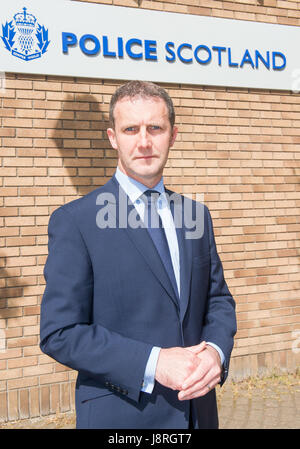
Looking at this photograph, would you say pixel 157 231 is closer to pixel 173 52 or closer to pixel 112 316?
pixel 112 316

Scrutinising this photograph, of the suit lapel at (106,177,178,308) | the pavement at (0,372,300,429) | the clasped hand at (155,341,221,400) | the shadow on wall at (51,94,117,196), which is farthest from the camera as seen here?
the shadow on wall at (51,94,117,196)

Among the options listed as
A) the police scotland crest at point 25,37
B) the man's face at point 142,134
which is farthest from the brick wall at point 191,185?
the man's face at point 142,134

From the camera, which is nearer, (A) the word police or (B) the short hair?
(B) the short hair

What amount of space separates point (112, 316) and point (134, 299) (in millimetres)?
111

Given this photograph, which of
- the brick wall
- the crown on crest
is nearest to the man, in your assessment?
the brick wall

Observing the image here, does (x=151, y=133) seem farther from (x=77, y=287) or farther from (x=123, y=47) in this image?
(x=123, y=47)

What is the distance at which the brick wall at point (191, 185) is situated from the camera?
4980 millimetres

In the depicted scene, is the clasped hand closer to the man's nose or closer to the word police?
the man's nose

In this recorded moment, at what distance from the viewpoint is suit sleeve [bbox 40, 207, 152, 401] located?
1.72m

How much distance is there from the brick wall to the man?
320 cm

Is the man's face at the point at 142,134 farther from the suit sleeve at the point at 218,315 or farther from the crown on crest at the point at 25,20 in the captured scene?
the crown on crest at the point at 25,20

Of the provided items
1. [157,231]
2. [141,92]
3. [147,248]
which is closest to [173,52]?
[141,92]
